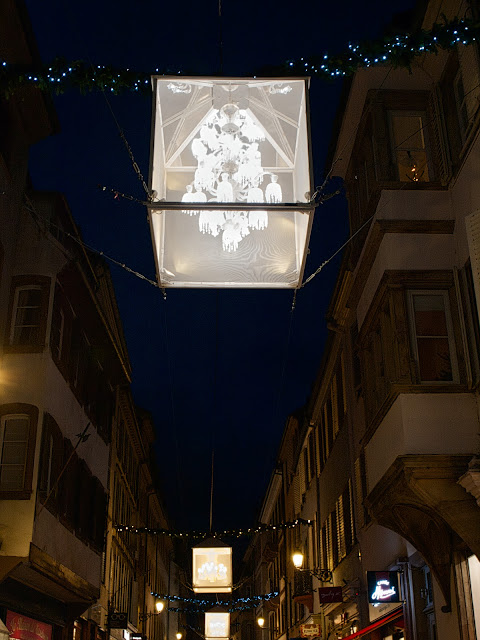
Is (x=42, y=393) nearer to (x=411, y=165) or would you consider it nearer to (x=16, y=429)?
(x=16, y=429)

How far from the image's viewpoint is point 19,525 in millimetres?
16750

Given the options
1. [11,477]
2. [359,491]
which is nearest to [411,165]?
[359,491]

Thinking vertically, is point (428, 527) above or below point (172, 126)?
below

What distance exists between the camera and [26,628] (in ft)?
62.6

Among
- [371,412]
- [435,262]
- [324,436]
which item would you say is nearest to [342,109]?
[435,262]

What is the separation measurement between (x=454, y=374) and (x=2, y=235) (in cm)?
1062

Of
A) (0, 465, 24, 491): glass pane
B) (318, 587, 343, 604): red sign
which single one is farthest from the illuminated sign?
(0, 465, 24, 491): glass pane

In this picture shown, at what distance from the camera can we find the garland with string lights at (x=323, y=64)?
31.8ft

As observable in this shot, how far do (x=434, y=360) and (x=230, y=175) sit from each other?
6.10 meters

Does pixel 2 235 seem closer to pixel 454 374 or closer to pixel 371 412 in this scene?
pixel 371 412

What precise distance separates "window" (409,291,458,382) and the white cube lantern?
523 cm

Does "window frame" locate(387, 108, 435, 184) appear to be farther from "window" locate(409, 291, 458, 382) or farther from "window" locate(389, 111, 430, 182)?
"window" locate(409, 291, 458, 382)

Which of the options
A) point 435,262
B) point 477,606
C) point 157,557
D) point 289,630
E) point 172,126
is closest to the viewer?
point 172,126

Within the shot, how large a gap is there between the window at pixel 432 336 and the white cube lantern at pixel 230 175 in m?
5.23
